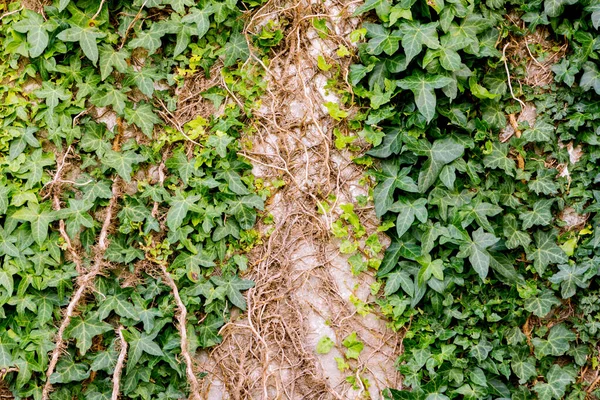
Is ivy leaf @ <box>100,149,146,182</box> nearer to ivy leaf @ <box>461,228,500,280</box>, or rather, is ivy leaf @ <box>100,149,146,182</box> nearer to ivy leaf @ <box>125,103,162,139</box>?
ivy leaf @ <box>125,103,162,139</box>

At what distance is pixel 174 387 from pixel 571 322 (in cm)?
242

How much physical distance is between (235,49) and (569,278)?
240cm

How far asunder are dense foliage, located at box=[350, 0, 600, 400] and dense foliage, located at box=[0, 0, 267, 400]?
2.89 ft

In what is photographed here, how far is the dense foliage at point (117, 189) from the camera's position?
324 centimetres

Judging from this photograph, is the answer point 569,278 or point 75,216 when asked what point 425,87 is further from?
point 75,216

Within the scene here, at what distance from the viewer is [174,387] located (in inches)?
132

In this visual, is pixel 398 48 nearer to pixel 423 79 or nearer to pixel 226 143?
pixel 423 79

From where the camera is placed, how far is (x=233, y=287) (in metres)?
3.38

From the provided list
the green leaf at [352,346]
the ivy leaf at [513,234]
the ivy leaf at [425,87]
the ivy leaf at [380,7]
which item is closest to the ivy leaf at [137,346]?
the green leaf at [352,346]

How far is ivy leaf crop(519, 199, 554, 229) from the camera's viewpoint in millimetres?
3334

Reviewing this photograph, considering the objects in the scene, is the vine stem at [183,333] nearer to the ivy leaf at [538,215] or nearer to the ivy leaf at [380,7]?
the ivy leaf at [380,7]

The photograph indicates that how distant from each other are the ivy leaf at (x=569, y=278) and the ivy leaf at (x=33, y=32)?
324cm

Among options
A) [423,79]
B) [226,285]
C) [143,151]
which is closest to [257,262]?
[226,285]

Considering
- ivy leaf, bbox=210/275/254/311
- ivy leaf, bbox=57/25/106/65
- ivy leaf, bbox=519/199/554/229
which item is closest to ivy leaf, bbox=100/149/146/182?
ivy leaf, bbox=57/25/106/65
